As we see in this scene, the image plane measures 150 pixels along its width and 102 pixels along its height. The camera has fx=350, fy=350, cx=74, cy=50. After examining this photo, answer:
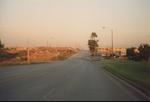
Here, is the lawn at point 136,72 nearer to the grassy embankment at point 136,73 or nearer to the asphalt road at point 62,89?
the grassy embankment at point 136,73

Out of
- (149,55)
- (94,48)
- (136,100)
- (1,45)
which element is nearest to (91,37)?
(94,48)

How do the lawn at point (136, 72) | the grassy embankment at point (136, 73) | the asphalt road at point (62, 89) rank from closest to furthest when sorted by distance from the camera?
the asphalt road at point (62, 89)
the grassy embankment at point (136, 73)
the lawn at point (136, 72)

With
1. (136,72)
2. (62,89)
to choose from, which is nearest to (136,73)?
(136,72)

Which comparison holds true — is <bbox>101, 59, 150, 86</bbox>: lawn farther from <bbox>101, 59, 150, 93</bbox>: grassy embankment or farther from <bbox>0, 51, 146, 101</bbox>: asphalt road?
<bbox>0, 51, 146, 101</bbox>: asphalt road

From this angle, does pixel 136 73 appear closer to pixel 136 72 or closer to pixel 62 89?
pixel 136 72

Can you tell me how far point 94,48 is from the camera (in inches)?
7111

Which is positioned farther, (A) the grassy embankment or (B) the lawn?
(B) the lawn

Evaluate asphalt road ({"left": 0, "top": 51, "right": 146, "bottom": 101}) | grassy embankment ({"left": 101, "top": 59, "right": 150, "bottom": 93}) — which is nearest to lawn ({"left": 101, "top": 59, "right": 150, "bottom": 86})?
grassy embankment ({"left": 101, "top": 59, "right": 150, "bottom": 93})

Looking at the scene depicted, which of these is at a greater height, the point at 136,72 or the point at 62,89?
the point at 62,89

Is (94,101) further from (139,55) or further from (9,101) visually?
(139,55)

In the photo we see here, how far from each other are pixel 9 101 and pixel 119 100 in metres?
4.49

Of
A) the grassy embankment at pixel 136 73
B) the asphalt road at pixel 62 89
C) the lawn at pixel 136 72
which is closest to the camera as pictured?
the asphalt road at pixel 62 89

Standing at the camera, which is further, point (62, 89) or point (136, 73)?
point (136, 73)

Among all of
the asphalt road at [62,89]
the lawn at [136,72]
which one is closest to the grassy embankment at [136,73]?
the lawn at [136,72]
